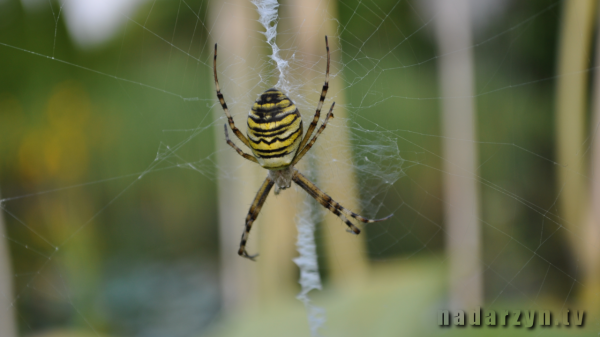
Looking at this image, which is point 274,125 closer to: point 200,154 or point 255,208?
point 255,208

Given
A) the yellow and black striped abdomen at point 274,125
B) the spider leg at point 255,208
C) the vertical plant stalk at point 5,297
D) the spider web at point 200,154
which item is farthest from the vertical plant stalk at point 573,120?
the vertical plant stalk at point 5,297

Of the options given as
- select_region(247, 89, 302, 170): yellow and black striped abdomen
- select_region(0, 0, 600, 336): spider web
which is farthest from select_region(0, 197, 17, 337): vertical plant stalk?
select_region(247, 89, 302, 170): yellow and black striped abdomen

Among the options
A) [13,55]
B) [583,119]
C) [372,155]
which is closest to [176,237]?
[13,55]

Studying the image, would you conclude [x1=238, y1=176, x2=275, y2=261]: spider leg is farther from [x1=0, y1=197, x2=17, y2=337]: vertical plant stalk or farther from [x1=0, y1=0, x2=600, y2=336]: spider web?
[x1=0, y1=197, x2=17, y2=337]: vertical plant stalk

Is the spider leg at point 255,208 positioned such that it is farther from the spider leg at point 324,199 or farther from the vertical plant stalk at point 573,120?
the vertical plant stalk at point 573,120

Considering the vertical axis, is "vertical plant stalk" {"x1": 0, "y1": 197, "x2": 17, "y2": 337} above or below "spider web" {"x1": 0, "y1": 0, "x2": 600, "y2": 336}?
below

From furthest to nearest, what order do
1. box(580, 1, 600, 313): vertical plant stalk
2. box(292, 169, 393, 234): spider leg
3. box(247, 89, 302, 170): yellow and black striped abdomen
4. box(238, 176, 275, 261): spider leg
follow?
box(580, 1, 600, 313): vertical plant stalk < box(238, 176, 275, 261): spider leg < box(292, 169, 393, 234): spider leg < box(247, 89, 302, 170): yellow and black striped abdomen

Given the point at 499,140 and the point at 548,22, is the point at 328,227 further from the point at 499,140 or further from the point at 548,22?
the point at 548,22

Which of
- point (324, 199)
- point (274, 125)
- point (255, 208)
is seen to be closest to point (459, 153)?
point (324, 199)
